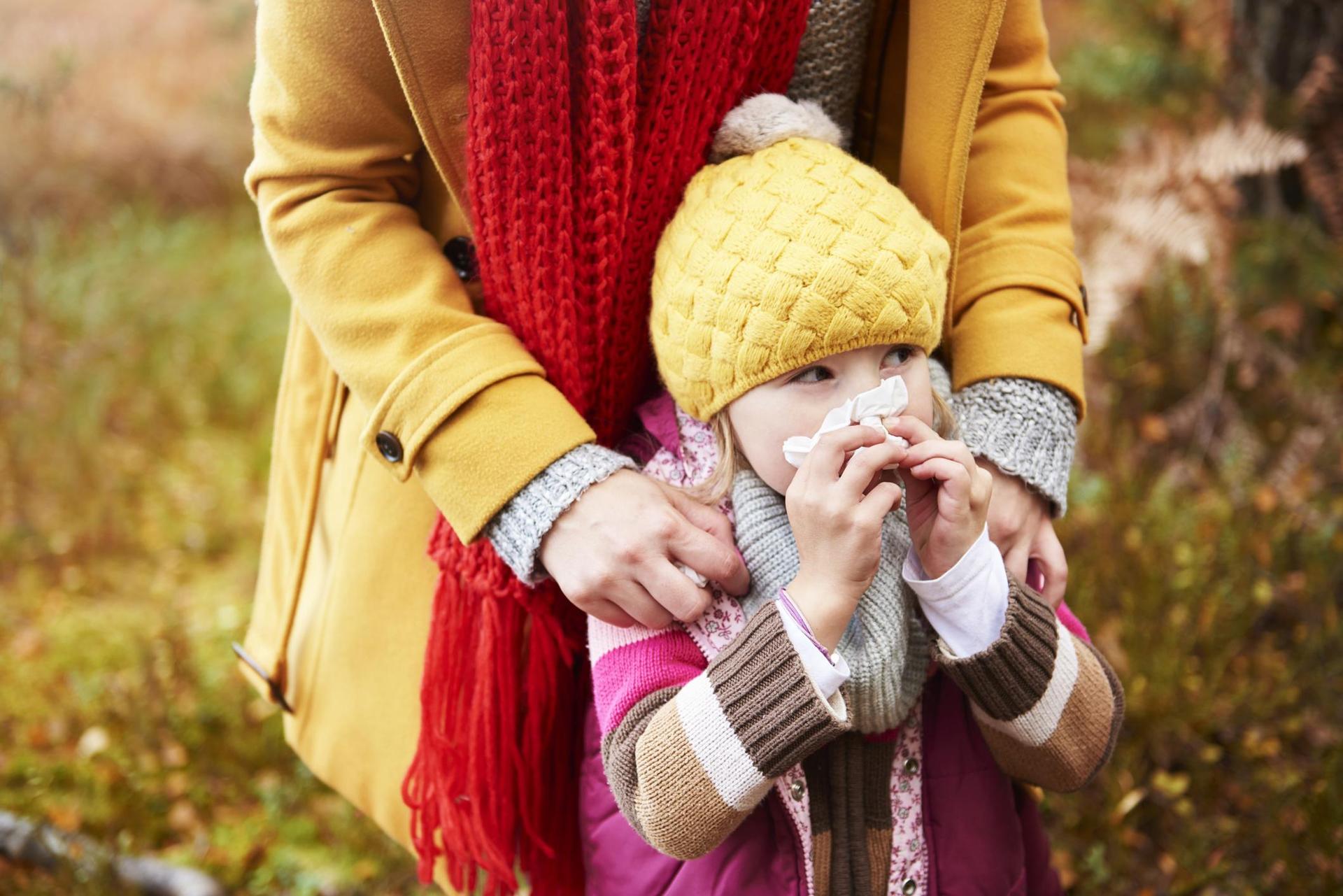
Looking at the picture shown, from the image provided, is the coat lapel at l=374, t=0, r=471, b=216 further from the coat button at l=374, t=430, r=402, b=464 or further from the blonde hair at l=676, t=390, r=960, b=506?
the blonde hair at l=676, t=390, r=960, b=506

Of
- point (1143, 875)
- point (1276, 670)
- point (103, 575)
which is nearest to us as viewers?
point (1143, 875)

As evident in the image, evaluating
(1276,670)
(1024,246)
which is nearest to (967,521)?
(1024,246)

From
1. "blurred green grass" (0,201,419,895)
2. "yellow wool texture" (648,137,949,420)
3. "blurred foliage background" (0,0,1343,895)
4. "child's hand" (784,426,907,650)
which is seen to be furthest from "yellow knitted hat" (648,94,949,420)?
"blurred green grass" (0,201,419,895)

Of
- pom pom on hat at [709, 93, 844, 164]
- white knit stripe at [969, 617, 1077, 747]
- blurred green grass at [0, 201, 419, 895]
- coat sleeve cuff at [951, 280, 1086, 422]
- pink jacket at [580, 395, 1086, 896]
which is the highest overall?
pom pom on hat at [709, 93, 844, 164]

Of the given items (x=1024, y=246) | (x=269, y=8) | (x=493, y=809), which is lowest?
(x=493, y=809)

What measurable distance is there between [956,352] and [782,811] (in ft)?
2.19

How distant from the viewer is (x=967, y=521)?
1207mm

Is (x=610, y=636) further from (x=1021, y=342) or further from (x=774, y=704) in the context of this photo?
(x=1021, y=342)

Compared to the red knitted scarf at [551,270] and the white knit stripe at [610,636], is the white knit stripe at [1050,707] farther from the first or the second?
the red knitted scarf at [551,270]

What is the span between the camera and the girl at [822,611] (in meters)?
1.17

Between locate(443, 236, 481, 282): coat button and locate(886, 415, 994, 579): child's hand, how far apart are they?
634mm

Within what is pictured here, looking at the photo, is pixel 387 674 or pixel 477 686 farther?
pixel 387 674

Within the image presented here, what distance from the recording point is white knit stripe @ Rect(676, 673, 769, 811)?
1.16 metres

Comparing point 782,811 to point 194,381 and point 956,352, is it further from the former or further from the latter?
point 194,381
